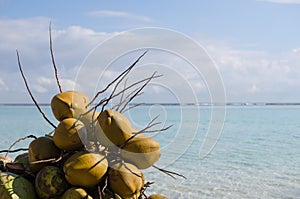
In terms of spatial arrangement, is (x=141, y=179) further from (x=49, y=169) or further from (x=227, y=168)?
(x=227, y=168)

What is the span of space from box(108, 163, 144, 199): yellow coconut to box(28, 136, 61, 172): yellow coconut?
24 cm

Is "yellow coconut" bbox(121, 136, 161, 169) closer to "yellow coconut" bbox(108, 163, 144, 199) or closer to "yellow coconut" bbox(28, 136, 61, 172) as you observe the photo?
"yellow coconut" bbox(108, 163, 144, 199)

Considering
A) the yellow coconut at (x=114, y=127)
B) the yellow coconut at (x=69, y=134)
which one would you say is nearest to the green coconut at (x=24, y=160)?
the yellow coconut at (x=69, y=134)

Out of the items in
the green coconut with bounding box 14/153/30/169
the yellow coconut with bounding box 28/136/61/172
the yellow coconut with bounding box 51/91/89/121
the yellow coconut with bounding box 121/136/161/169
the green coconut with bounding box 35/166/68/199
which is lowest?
the green coconut with bounding box 14/153/30/169

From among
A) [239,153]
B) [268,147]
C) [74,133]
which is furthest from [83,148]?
[268,147]

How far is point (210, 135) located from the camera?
1.90 metres

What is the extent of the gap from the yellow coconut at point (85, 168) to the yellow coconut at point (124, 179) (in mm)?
40

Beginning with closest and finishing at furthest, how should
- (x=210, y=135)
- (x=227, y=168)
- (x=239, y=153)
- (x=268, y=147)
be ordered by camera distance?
(x=210, y=135)
(x=227, y=168)
(x=239, y=153)
(x=268, y=147)

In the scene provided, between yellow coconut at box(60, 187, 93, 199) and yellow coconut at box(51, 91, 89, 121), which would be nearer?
yellow coconut at box(60, 187, 93, 199)

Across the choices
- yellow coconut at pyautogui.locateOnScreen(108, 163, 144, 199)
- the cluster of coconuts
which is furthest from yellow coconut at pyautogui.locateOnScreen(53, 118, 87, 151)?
yellow coconut at pyautogui.locateOnScreen(108, 163, 144, 199)

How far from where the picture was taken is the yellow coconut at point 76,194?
5.46 ft

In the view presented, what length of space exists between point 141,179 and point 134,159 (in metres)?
0.09

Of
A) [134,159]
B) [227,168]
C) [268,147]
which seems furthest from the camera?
[268,147]

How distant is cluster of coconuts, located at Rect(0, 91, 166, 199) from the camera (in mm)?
1710
